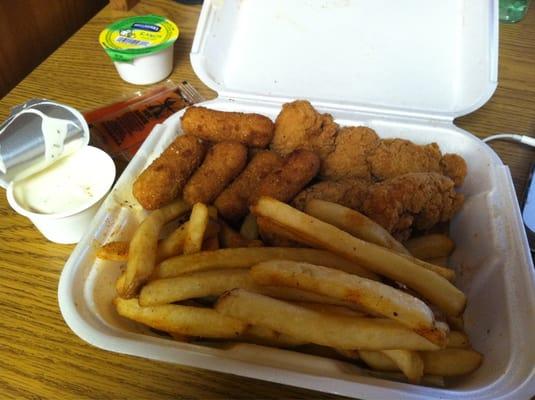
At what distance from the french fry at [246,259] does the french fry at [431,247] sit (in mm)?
256

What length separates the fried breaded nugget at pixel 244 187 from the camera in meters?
1.20

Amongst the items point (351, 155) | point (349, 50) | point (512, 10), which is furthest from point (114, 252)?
point (512, 10)

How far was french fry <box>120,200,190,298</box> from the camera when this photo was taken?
898mm

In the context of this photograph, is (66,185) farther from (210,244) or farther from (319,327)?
(319,327)

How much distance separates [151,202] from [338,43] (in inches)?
36.4

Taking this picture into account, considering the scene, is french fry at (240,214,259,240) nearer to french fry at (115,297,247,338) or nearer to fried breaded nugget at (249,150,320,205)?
fried breaded nugget at (249,150,320,205)

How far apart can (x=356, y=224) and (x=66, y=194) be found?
2.71 feet

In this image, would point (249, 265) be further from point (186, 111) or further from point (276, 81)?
point (276, 81)

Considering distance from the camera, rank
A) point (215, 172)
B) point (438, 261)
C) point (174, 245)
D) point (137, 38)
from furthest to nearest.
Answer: point (137, 38), point (215, 172), point (438, 261), point (174, 245)

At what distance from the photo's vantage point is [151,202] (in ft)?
3.70

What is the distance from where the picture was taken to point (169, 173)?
1.17 metres

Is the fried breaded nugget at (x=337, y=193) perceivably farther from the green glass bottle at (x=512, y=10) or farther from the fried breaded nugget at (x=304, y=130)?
the green glass bottle at (x=512, y=10)

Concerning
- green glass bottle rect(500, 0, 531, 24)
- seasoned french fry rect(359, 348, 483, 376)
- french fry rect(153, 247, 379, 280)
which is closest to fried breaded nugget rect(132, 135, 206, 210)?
french fry rect(153, 247, 379, 280)

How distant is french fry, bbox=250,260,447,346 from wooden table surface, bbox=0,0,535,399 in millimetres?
275
